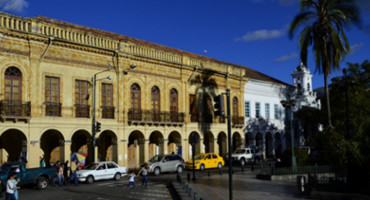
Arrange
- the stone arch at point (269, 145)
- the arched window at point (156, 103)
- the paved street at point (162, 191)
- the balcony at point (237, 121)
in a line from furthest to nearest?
the stone arch at point (269, 145) → the balcony at point (237, 121) → the arched window at point (156, 103) → the paved street at point (162, 191)

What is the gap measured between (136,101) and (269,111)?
20750 millimetres

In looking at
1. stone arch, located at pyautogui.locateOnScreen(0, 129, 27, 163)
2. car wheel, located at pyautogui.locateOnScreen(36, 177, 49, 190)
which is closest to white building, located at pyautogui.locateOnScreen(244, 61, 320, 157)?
stone arch, located at pyautogui.locateOnScreen(0, 129, 27, 163)

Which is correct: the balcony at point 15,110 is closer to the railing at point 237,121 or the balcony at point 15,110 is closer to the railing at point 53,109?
the railing at point 53,109

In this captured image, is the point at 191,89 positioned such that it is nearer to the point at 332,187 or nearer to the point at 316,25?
the point at 316,25

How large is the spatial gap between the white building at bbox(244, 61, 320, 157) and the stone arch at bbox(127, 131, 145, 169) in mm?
14465

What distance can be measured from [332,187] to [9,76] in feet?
65.7

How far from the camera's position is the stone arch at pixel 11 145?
26.4m

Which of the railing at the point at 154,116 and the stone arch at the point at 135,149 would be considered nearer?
the railing at the point at 154,116

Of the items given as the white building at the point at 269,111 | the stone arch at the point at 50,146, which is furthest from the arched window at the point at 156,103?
the white building at the point at 269,111

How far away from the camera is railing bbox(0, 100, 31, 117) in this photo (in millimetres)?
24047

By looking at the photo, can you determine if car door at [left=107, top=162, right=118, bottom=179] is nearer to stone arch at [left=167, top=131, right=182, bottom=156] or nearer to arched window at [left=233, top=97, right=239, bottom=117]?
stone arch at [left=167, top=131, right=182, bottom=156]

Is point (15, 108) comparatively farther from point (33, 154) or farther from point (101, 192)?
point (101, 192)

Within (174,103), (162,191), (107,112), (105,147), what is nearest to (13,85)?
(107,112)

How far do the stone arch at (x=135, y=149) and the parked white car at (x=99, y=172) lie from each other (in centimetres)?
635
